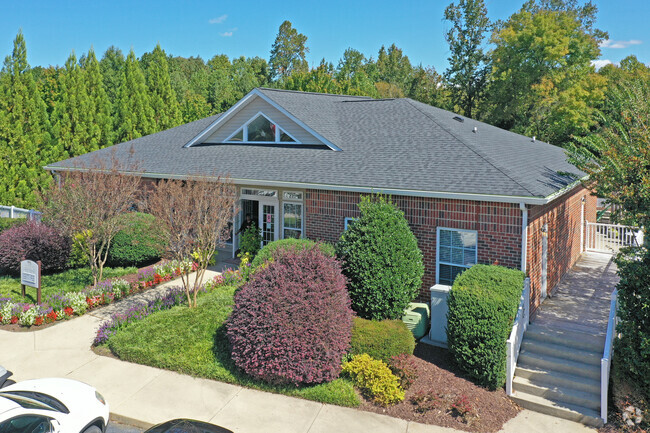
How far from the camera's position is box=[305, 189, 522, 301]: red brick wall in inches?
428

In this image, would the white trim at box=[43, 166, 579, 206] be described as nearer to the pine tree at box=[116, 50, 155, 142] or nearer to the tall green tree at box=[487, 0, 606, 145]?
the pine tree at box=[116, 50, 155, 142]

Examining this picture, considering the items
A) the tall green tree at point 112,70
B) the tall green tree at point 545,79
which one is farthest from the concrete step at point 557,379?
the tall green tree at point 112,70

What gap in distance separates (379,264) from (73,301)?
7.81 m

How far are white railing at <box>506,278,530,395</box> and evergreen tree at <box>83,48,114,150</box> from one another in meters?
25.2

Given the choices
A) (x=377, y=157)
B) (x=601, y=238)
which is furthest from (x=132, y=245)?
(x=601, y=238)

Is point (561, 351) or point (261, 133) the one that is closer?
point (561, 351)

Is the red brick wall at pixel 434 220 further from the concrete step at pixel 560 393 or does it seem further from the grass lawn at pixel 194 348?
the grass lawn at pixel 194 348

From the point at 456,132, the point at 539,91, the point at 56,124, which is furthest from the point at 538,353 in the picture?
the point at 539,91

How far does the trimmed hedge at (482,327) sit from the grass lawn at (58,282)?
10572mm

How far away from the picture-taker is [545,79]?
38.3 meters

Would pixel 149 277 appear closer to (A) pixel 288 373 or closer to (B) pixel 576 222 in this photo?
(A) pixel 288 373

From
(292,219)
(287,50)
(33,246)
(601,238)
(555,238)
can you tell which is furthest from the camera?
(287,50)

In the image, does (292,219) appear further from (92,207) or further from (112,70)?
(112,70)

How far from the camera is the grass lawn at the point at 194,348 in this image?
8547 mm
